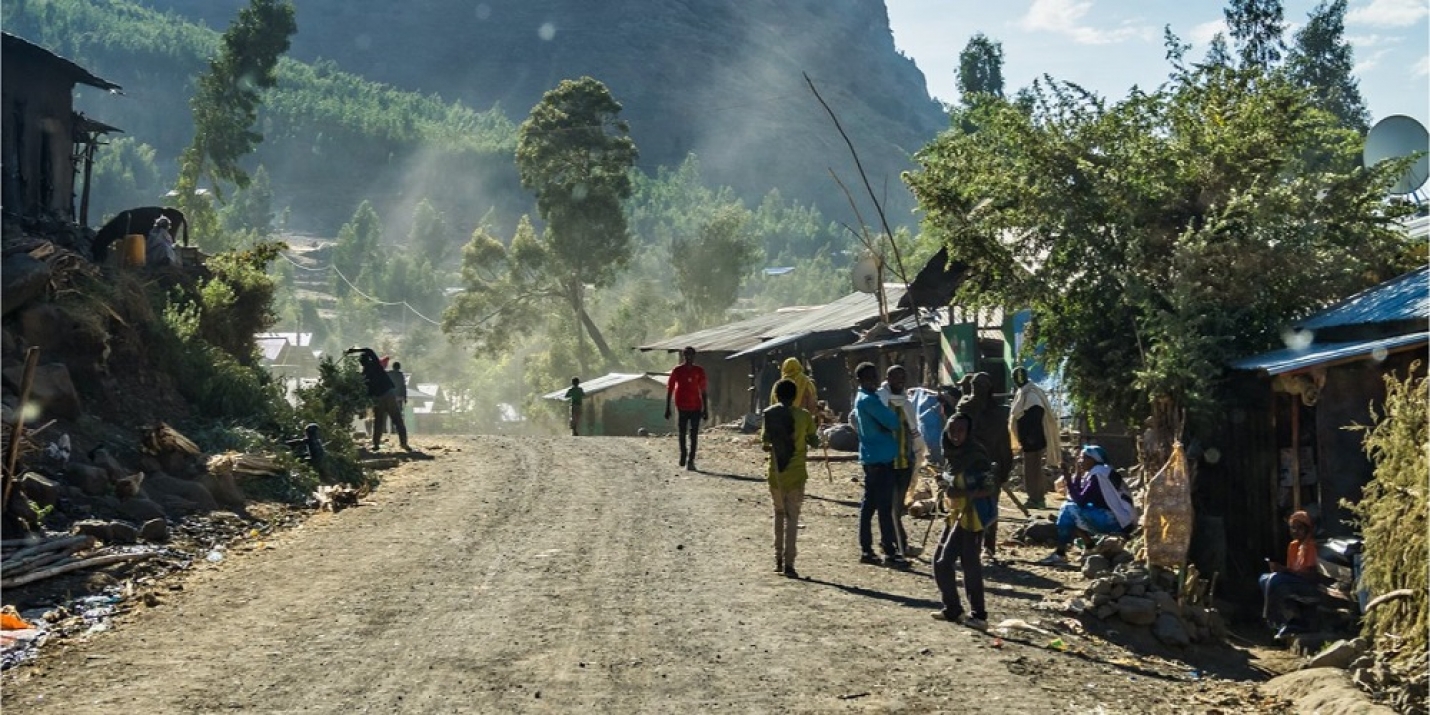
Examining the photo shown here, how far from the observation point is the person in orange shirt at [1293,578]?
1241 centimetres

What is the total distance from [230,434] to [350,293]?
138085 millimetres

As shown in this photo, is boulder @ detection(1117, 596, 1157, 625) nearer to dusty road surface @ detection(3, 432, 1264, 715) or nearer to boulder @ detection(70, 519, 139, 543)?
dusty road surface @ detection(3, 432, 1264, 715)

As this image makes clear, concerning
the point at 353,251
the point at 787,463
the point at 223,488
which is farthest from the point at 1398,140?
the point at 353,251

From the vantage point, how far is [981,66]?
80375 millimetres

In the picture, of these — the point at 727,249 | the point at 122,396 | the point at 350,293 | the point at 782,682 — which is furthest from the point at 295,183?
the point at 782,682

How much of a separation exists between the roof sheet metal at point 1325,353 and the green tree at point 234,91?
45.5 meters

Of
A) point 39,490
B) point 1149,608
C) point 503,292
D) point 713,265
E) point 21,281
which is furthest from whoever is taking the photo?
point 713,265

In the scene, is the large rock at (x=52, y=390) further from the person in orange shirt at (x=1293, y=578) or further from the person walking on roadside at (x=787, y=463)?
the person in orange shirt at (x=1293, y=578)

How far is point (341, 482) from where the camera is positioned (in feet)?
68.0

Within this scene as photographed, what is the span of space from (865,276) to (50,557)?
24.5 m

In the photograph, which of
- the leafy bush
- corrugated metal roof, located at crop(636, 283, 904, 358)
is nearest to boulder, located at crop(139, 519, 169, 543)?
the leafy bush

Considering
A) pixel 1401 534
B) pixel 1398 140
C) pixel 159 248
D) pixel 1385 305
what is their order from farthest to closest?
1. pixel 159 248
2. pixel 1398 140
3. pixel 1385 305
4. pixel 1401 534

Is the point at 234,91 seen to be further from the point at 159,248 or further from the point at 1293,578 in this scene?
the point at 1293,578

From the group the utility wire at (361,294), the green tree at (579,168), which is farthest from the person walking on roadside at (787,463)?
the utility wire at (361,294)
